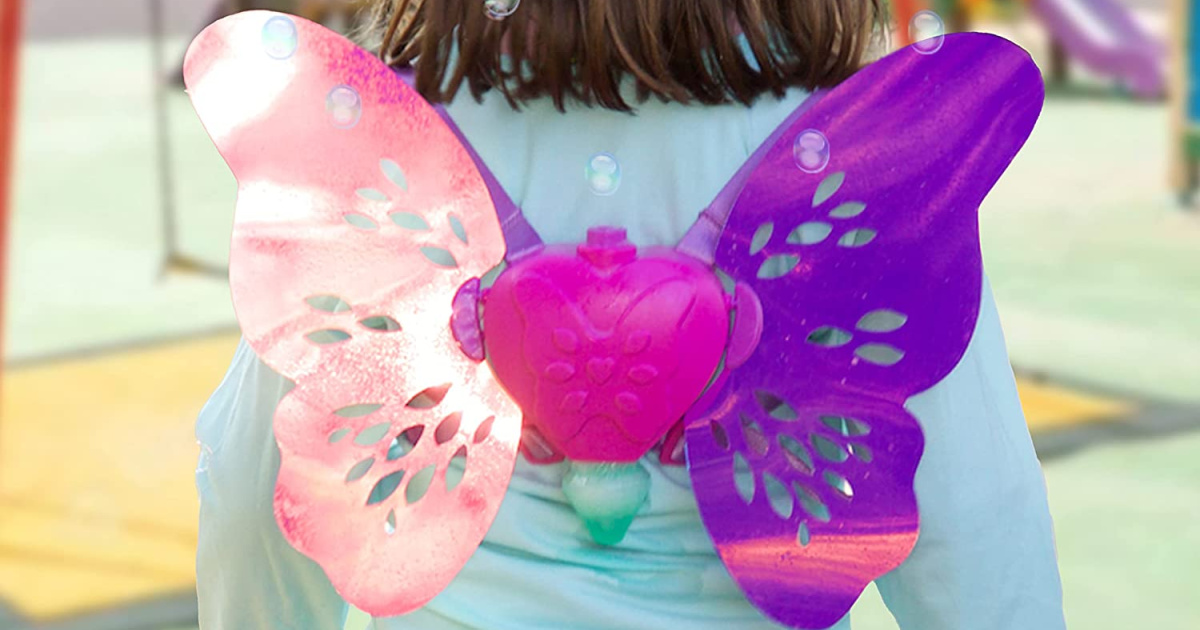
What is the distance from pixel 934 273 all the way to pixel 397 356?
282mm

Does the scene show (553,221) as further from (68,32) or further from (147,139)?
(68,32)

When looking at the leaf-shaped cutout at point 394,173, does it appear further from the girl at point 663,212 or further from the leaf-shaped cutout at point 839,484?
the leaf-shaped cutout at point 839,484

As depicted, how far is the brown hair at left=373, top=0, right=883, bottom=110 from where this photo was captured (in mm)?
818

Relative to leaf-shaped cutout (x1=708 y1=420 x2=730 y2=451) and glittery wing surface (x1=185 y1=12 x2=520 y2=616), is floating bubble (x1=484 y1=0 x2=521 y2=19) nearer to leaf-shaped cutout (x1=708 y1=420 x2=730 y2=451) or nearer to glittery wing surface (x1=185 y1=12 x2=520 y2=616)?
glittery wing surface (x1=185 y1=12 x2=520 y2=616)

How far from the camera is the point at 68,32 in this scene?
11.0 metres

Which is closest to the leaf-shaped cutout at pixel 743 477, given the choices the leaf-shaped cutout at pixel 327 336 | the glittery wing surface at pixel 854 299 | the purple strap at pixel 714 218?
the glittery wing surface at pixel 854 299

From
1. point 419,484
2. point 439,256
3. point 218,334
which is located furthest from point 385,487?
point 218,334

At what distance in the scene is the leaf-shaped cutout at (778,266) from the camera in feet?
2.63

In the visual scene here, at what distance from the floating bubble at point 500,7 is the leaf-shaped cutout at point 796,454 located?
27 cm

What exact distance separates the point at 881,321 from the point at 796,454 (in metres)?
0.08

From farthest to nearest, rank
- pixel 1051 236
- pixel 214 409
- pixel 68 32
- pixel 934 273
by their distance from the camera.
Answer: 1. pixel 68 32
2. pixel 1051 236
3. pixel 214 409
4. pixel 934 273

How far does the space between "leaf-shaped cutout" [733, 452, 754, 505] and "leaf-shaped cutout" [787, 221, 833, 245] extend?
114 mm

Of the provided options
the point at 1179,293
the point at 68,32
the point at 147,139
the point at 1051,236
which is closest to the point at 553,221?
the point at 1179,293

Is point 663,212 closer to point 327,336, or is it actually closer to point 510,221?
point 510,221
